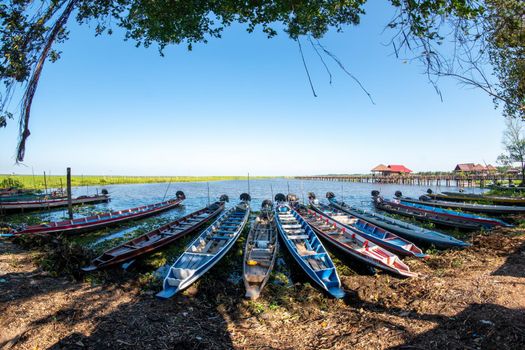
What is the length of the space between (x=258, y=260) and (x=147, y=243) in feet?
19.9

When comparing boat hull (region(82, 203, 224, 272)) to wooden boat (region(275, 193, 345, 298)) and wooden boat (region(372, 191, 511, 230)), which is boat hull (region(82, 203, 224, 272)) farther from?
wooden boat (region(372, 191, 511, 230))

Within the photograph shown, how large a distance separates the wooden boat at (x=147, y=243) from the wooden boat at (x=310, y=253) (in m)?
5.91

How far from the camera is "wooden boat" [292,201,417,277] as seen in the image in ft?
29.8

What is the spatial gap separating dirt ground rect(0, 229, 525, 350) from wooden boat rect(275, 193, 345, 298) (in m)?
0.43

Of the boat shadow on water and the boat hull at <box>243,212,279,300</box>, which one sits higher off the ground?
the boat shadow on water

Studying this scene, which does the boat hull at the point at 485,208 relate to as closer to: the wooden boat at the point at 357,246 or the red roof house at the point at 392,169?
the wooden boat at the point at 357,246

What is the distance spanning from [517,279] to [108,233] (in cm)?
2077

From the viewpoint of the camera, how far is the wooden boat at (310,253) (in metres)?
8.26

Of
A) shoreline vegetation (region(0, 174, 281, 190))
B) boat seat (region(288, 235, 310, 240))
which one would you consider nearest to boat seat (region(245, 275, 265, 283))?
boat seat (region(288, 235, 310, 240))

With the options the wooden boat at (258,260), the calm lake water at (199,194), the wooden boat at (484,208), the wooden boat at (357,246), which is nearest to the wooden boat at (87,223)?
the calm lake water at (199,194)

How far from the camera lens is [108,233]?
17688mm

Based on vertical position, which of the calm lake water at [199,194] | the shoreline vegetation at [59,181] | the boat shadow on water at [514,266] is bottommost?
the calm lake water at [199,194]

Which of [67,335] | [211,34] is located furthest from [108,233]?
[211,34]

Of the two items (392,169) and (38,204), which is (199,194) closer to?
(38,204)
